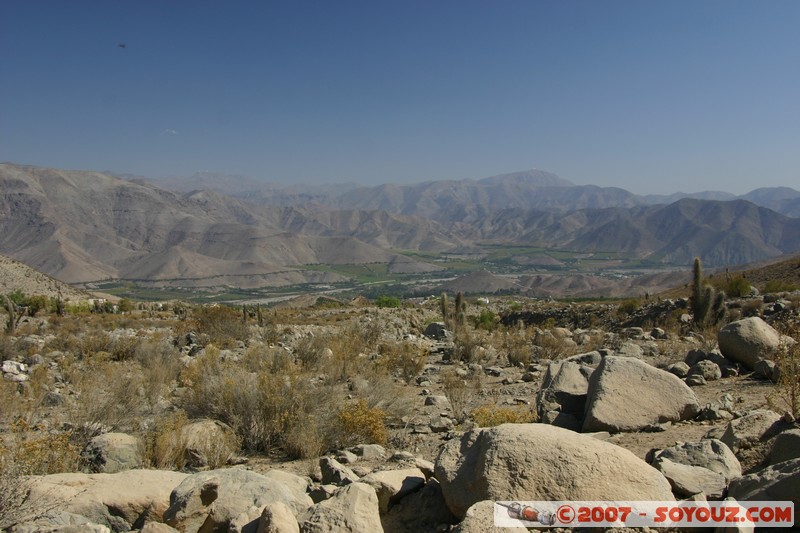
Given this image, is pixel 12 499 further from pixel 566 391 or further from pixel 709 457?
pixel 566 391

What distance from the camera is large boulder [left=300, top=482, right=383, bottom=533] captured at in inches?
159

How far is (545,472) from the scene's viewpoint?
4137 millimetres

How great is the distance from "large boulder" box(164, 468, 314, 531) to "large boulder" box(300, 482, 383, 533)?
0.73 metres

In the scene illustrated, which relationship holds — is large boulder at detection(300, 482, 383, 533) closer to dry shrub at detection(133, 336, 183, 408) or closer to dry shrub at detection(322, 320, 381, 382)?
dry shrub at detection(133, 336, 183, 408)

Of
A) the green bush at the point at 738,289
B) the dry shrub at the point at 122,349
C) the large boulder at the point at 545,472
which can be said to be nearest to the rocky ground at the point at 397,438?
the large boulder at the point at 545,472

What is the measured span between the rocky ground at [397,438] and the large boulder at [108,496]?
0.02 meters

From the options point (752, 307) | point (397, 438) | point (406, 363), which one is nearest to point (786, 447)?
point (397, 438)

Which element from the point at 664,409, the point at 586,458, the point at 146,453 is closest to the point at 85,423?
the point at 146,453

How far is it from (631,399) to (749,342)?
16.8 feet

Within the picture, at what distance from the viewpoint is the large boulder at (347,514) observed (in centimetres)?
405

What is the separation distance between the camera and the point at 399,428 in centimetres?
→ 886

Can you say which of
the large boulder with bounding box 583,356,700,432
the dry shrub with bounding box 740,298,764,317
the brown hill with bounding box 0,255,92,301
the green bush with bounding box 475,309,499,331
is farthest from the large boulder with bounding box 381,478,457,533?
the brown hill with bounding box 0,255,92,301

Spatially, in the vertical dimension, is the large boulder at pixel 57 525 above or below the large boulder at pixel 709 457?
below

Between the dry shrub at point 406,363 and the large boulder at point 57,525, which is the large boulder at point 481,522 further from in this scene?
the dry shrub at point 406,363
